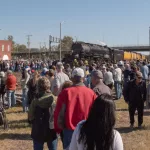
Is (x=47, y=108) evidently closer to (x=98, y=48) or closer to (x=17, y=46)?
(x=98, y=48)

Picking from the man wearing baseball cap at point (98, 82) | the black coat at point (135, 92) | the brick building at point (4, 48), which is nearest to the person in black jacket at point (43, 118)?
the man wearing baseball cap at point (98, 82)

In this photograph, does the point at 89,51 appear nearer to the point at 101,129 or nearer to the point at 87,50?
the point at 87,50

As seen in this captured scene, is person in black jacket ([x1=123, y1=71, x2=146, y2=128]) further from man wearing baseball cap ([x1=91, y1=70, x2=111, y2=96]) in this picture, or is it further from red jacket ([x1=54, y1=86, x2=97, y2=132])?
red jacket ([x1=54, y1=86, x2=97, y2=132])

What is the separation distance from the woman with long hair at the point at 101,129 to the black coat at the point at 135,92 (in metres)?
6.27

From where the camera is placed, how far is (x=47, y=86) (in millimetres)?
5039

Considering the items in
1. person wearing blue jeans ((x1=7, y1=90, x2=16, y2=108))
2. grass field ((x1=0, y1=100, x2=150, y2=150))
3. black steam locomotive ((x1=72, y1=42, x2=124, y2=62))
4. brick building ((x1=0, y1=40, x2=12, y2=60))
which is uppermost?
brick building ((x1=0, y1=40, x2=12, y2=60))

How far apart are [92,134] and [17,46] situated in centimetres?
14855

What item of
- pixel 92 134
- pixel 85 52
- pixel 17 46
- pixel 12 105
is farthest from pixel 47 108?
pixel 17 46

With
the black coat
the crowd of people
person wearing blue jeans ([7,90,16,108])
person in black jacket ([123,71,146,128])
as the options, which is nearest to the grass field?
the crowd of people

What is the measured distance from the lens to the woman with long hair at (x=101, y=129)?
259 centimetres

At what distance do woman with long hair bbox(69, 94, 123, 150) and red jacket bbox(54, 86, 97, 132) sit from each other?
1921mm

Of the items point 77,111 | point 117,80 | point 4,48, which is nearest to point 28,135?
point 77,111

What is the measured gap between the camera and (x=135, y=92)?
881 centimetres

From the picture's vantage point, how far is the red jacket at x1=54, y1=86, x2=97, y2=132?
4605 millimetres
